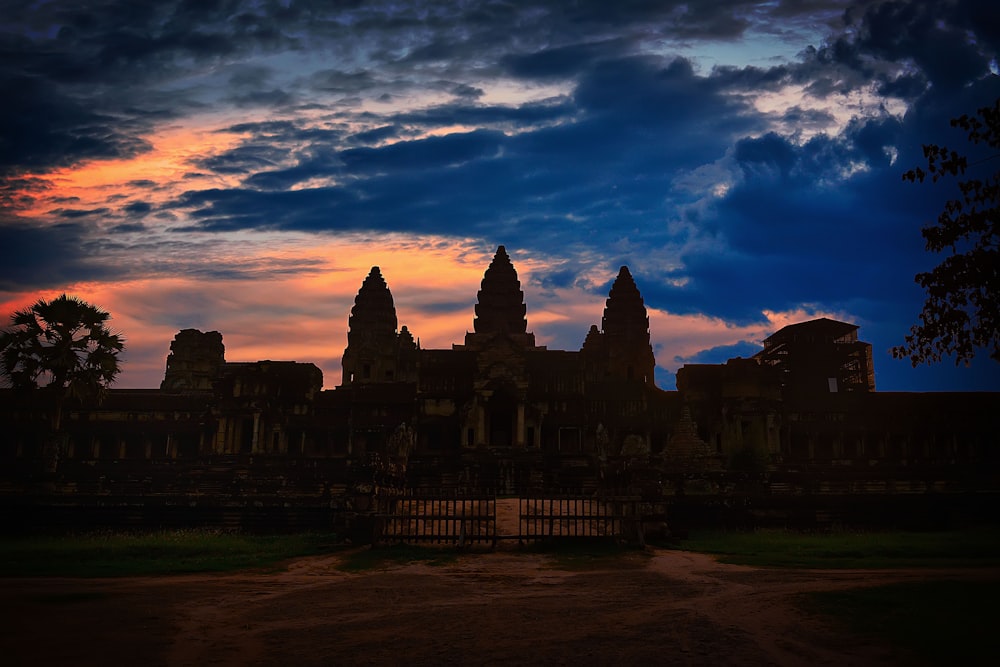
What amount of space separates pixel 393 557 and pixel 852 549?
1135cm

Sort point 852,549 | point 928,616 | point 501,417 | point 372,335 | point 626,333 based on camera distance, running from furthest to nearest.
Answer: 1. point 372,335
2. point 626,333
3. point 501,417
4. point 852,549
5. point 928,616

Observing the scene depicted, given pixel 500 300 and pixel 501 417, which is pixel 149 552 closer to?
pixel 501 417

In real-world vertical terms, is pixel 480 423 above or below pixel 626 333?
below

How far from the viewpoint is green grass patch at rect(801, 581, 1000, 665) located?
8.90 meters

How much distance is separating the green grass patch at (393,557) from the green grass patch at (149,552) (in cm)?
166

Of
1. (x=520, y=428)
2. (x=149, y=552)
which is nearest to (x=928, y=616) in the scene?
(x=149, y=552)

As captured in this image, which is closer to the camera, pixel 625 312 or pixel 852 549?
pixel 852 549

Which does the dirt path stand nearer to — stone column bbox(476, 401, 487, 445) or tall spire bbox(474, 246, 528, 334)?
stone column bbox(476, 401, 487, 445)

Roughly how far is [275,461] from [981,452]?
147 ft

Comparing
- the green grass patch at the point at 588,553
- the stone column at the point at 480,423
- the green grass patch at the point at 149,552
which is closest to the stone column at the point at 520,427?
the stone column at the point at 480,423

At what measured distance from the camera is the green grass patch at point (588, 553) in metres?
17.5

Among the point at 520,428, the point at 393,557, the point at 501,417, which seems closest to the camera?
the point at 393,557

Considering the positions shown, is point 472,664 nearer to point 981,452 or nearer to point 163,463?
point 163,463

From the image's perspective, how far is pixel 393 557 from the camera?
18859mm
